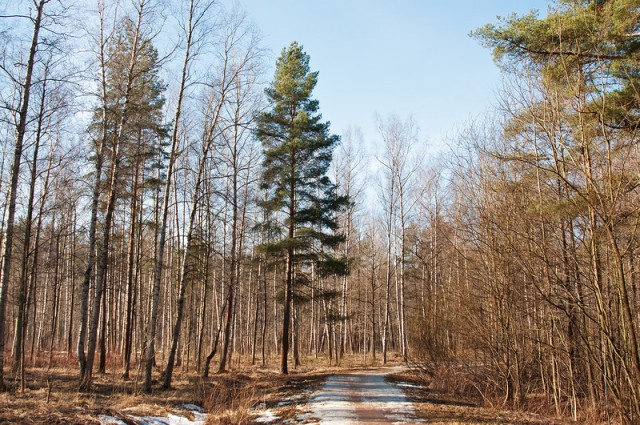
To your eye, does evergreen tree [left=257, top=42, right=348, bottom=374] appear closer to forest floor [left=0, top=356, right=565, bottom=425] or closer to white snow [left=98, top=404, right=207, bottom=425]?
forest floor [left=0, top=356, right=565, bottom=425]

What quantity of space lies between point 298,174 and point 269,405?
30.6 feet

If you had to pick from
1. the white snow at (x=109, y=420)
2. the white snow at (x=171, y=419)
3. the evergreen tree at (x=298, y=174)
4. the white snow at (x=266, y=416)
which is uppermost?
the evergreen tree at (x=298, y=174)

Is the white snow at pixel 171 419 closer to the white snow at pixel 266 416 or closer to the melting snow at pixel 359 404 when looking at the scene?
the white snow at pixel 266 416

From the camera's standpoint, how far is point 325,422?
7.58m

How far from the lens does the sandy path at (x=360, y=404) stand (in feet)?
25.8

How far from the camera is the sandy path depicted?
7.85 metres

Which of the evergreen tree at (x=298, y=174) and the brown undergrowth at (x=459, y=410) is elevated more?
the evergreen tree at (x=298, y=174)

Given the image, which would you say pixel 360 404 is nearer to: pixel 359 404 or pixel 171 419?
pixel 359 404

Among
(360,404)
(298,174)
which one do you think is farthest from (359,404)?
(298,174)

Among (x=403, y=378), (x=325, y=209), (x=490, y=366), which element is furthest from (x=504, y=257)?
(x=325, y=209)

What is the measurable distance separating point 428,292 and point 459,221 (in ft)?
13.4

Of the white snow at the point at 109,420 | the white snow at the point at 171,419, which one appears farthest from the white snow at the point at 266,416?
the white snow at the point at 109,420

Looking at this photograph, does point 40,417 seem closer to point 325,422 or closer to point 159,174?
point 325,422

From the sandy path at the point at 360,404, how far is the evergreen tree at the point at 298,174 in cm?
507
